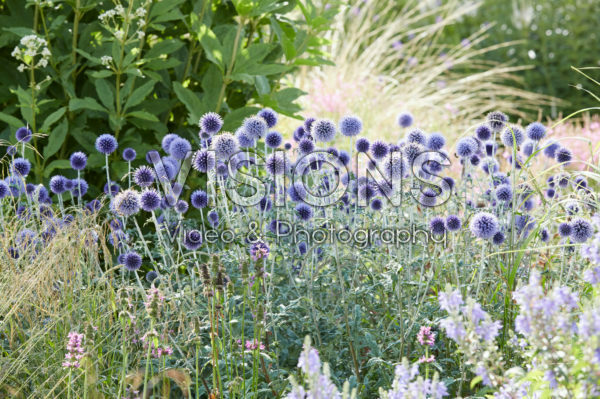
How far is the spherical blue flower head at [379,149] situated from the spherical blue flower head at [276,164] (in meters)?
0.46

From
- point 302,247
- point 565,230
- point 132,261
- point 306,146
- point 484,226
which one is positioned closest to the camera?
point 484,226

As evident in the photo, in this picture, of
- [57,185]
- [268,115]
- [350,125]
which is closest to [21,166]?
[57,185]

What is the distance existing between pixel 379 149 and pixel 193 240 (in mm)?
1009

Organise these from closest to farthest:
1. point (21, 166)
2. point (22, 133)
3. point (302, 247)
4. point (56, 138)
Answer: point (302, 247), point (21, 166), point (22, 133), point (56, 138)

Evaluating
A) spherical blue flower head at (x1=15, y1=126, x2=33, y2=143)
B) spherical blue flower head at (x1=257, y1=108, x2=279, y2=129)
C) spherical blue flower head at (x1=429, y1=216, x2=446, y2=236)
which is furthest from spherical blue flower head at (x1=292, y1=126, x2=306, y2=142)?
spherical blue flower head at (x1=15, y1=126, x2=33, y2=143)

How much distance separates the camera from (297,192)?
336 centimetres

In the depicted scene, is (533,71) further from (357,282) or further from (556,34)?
(357,282)

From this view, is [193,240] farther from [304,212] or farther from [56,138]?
[56,138]

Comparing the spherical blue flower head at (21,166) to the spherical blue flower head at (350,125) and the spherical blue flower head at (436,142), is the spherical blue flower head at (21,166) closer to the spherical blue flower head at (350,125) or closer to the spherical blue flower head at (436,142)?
the spherical blue flower head at (350,125)

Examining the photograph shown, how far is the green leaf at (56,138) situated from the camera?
394 centimetres

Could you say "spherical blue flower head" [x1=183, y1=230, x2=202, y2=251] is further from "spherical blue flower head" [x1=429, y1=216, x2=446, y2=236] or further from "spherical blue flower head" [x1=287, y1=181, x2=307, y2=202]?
"spherical blue flower head" [x1=429, y1=216, x2=446, y2=236]

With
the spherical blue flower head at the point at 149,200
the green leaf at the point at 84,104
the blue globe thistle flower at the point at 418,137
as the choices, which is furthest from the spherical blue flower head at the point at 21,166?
the blue globe thistle flower at the point at 418,137

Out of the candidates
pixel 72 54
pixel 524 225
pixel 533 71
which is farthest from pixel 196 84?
pixel 533 71

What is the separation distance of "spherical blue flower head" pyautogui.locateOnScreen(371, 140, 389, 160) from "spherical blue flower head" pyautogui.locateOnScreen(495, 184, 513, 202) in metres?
0.57
